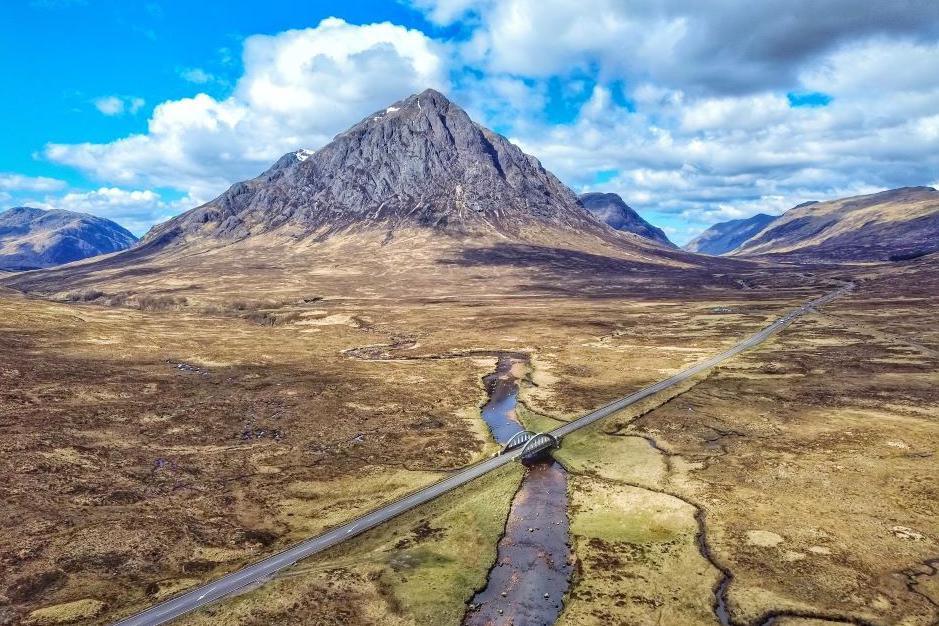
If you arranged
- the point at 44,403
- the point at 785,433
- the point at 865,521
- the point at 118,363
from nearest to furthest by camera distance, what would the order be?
1. the point at 865,521
2. the point at 785,433
3. the point at 44,403
4. the point at 118,363

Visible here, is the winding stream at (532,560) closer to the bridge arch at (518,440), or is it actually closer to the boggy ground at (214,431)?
the boggy ground at (214,431)

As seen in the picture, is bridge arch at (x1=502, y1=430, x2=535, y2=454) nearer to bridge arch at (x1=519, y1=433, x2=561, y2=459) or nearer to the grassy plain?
bridge arch at (x1=519, y1=433, x2=561, y2=459)

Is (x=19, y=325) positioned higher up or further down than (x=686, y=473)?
higher up

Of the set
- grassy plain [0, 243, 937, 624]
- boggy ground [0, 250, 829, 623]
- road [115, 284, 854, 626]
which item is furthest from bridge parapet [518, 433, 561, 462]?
boggy ground [0, 250, 829, 623]

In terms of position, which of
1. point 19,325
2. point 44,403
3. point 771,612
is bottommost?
point 771,612

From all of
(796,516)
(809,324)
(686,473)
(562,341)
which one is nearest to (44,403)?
(686,473)

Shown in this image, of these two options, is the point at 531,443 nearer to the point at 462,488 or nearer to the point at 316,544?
the point at 462,488

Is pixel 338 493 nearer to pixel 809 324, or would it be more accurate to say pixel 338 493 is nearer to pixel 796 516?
pixel 796 516
